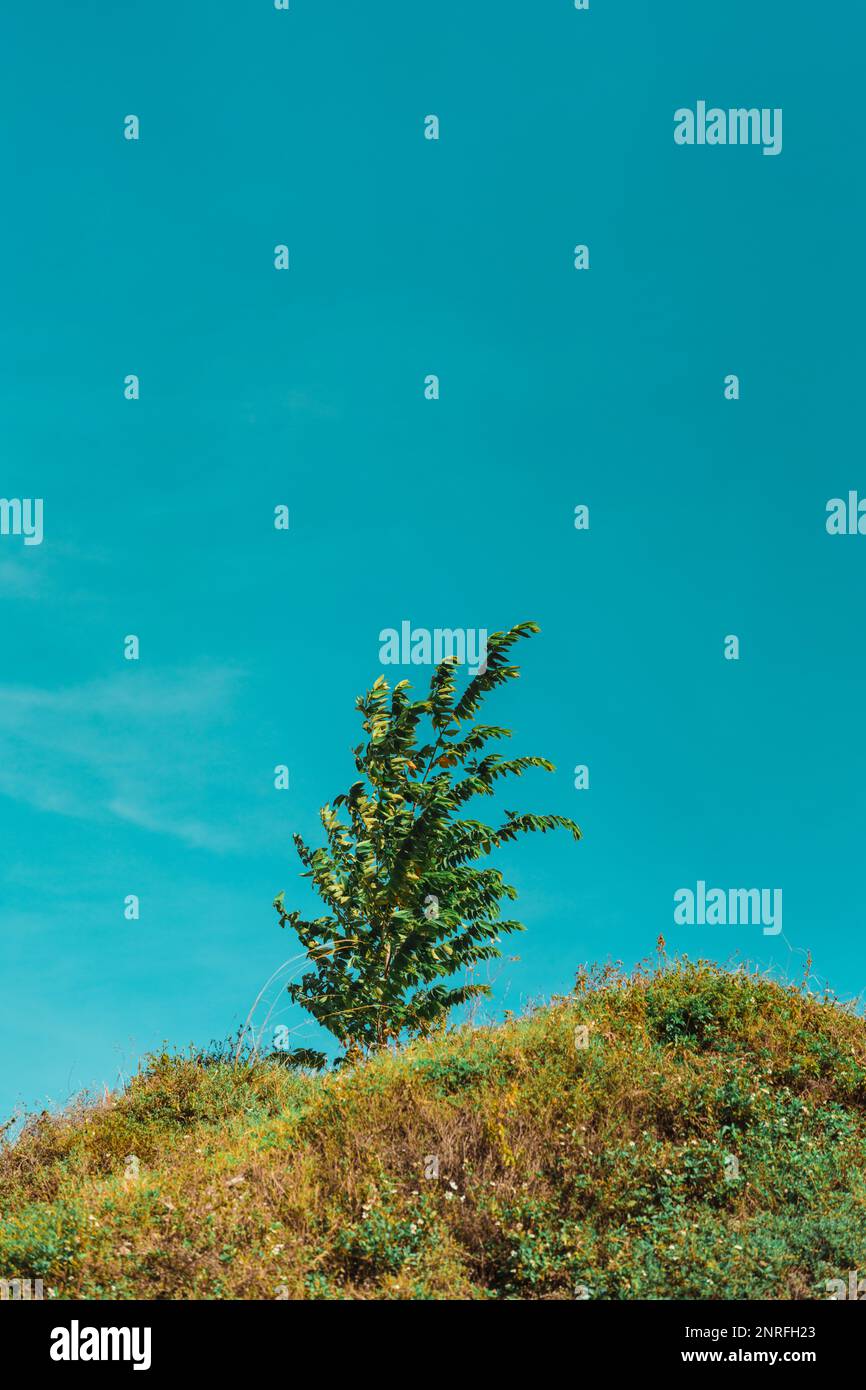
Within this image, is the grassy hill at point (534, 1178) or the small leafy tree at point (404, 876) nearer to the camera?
the grassy hill at point (534, 1178)

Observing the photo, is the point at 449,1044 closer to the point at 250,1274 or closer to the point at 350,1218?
the point at 350,1218

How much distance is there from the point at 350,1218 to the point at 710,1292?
11.0 feet

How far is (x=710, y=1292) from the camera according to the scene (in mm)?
8844

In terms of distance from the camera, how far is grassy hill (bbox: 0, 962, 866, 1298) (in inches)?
366

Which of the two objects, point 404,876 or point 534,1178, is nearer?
point 534,1178

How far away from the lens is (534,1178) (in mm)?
10453

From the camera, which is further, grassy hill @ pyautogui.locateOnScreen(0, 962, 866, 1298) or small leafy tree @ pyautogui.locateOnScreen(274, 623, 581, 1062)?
small leafy tree @ pyautogui.locateOnScreen(274, 623, 581, 1062)

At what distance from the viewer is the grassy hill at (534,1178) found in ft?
30.5
